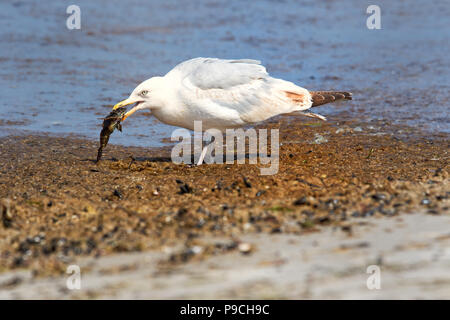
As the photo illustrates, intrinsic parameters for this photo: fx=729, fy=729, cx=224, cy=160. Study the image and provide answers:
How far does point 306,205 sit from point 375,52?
28.4 ft

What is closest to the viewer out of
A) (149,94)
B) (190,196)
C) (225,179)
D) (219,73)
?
(190,196)

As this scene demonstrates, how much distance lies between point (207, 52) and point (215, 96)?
6092 mm

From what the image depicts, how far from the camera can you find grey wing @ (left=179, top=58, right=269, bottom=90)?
746cm

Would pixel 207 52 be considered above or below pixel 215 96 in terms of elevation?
above

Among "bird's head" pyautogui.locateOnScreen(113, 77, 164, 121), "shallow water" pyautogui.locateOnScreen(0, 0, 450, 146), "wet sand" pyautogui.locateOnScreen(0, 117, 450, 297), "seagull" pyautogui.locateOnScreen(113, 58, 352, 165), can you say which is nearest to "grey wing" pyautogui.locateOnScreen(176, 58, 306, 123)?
"seagull" pyautogui.locateOnScreen(113, 58, 352, 165)

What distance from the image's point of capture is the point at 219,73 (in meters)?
7.55

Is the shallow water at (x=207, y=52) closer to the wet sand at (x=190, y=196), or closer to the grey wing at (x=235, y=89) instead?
the wet sand at (x=190, y=196)

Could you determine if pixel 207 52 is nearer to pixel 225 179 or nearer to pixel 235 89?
pixel 235 89

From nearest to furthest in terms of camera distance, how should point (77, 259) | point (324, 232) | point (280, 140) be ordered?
point (77, 259) → point (324, 232) → point (280, 140)

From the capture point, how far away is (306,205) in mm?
5750

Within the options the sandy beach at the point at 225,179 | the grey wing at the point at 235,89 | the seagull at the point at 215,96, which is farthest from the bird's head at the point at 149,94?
the sandy beach at the point at 225,179

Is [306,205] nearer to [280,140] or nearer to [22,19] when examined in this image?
[280,140]

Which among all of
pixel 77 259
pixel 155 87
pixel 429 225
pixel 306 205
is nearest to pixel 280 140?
pixel 155 87

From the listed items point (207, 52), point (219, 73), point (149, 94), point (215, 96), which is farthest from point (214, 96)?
point (207, 52)
